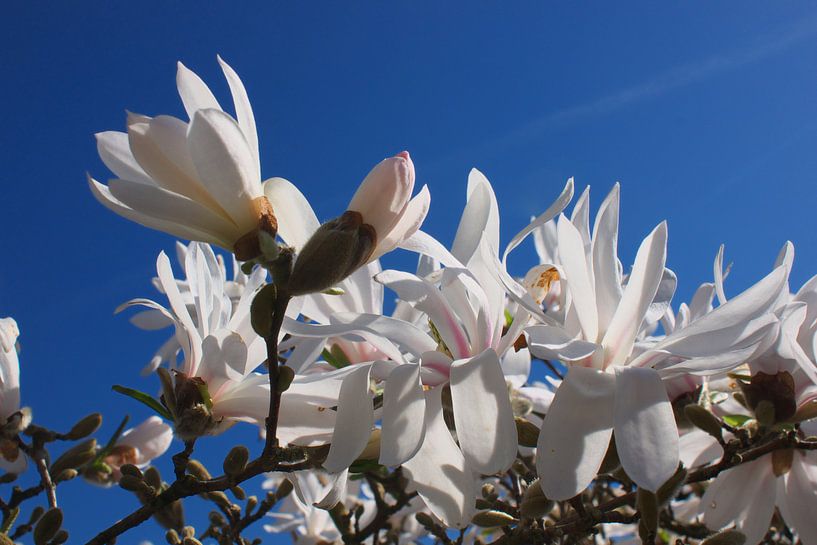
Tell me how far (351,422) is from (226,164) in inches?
12.0

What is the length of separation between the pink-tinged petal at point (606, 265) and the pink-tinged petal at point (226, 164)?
393 mm

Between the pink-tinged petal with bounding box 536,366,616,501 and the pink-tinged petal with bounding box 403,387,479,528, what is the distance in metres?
0.14

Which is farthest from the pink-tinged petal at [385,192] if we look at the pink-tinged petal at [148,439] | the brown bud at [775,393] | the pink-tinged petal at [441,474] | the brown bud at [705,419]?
the pink-tinged petal at [148,439]

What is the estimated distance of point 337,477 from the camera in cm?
86

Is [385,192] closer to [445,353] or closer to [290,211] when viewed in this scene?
[290,211]

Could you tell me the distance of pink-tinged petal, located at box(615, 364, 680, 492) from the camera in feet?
2.21

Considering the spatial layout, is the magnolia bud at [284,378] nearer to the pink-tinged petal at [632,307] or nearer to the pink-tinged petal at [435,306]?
the pink-tinged petal at [435,306]

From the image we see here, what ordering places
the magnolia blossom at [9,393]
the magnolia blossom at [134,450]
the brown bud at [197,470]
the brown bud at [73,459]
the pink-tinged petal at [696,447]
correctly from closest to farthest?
1. the brown bud at [197,470]
2. the pink-tinged petal at [696,447]
3. the magnolia blossom at [9,393]
4. the brown bud at [73,459]
5. the magnolia blossom at [134,450]

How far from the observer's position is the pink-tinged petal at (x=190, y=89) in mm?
784

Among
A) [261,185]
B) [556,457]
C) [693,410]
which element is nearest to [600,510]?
[693,410]

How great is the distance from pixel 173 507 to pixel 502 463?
972 millimetres

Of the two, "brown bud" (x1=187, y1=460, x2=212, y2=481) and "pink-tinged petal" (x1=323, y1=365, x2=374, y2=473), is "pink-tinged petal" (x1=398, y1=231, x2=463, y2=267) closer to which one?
"pink-tinged petal" (x1=323, y1=365, x2=374, y2=473)

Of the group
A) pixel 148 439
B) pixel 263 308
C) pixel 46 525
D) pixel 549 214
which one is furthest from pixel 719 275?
pixel 148 439

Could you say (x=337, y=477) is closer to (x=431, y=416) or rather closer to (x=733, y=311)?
(x=431, y=416)
